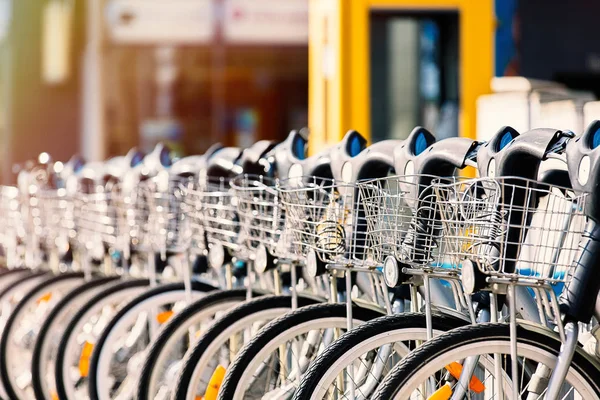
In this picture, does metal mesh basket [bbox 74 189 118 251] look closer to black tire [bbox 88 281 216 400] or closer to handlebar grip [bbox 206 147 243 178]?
handlebar grip [bbox 206 147 243 178]

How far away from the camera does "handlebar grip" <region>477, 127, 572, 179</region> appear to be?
2.62 meters

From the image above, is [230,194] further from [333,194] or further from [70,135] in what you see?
[70,135]

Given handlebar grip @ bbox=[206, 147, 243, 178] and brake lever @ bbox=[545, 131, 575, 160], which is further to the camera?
handlebar grip @ bbox=[206, 147, 243, 178]

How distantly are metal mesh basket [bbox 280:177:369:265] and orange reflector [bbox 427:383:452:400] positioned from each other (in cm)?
45

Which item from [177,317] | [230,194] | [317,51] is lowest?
[177,317]

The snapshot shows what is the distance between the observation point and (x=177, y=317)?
360cm

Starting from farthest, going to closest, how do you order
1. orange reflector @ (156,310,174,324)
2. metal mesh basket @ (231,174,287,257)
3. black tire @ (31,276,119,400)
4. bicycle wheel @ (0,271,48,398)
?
1. bicycle wheel @ (0,271,48,398)
2. black tire @ (31,276,119,400)
3. orange reflector @ (156,310,174,324)
4. metal mesh basket @ (231,174,287,257)

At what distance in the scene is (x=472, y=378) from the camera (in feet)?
9.12

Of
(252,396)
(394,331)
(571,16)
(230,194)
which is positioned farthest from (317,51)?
(394,331)

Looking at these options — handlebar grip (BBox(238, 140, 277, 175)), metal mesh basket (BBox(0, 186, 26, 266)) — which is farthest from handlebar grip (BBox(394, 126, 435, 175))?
metal mesh basket (BBox(0, 186, 26, 266))

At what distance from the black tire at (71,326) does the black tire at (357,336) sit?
176cm

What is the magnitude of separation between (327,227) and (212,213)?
0.85 meters

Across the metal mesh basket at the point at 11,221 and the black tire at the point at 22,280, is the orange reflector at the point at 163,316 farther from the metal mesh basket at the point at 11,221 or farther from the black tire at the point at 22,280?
the metal mesh basket at the point at 11,221

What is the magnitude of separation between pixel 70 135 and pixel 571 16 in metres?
4.35
